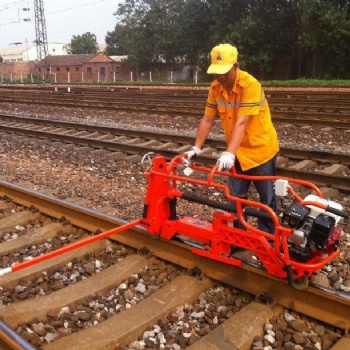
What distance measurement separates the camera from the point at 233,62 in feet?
11.5

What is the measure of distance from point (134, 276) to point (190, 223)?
64 cm

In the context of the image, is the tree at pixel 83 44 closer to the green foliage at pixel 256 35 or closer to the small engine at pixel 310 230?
the green foliage at pixel 256 35

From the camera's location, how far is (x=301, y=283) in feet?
10.5

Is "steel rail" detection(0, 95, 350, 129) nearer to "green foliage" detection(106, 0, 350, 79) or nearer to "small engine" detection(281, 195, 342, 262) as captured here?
"small engine" detection(281, 195, 342, 262)

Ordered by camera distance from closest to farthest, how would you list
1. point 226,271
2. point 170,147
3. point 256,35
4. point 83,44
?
point 226,271 → point 170,147 → point 256,35 → point 83,44

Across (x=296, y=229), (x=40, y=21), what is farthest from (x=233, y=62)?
(x=40, y=21)

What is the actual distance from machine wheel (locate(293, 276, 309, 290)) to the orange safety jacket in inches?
43.4

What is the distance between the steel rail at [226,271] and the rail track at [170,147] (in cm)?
276

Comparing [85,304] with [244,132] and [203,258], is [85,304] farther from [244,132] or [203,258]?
[244,132]

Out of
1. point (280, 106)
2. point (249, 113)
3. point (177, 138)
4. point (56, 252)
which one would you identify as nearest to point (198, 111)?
point (280, 106)

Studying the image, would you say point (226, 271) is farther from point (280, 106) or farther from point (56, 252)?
point (280, 106)

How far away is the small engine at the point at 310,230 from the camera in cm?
302

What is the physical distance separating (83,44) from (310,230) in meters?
96.3

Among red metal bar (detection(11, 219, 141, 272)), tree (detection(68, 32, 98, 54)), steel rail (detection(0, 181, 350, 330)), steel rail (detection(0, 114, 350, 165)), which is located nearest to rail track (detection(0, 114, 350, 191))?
steel rail (detection(0, 114, 350, 165))
